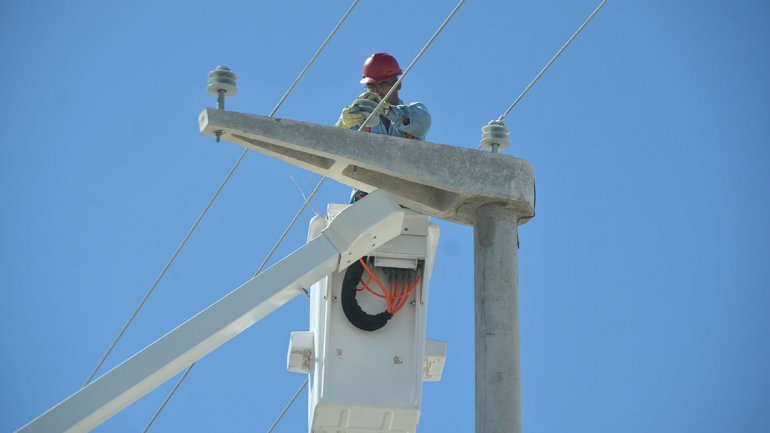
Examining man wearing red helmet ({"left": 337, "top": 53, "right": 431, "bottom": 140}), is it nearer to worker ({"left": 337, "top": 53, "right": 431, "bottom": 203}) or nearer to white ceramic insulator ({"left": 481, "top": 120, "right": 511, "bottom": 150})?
worker ({"left": 337, "top": 53, "right": 431, "bottom": 203})

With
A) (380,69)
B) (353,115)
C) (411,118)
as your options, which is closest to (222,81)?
(353,115)

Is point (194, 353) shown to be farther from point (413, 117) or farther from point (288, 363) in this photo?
point (413, 117)

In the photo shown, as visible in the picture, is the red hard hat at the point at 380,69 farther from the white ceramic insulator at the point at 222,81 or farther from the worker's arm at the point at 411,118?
the white ceramic insulator at the point at 222,81

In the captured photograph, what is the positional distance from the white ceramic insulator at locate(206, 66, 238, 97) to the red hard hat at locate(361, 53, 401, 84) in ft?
8.42

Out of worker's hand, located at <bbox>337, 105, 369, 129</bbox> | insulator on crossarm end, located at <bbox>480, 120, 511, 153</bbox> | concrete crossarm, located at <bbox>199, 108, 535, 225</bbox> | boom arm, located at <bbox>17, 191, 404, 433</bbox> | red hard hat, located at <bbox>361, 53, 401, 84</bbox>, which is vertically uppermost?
red hard hat, located at <bbox>361, 53, 401, 84</bbox>

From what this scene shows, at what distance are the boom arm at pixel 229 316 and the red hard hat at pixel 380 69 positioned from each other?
2.23 meters

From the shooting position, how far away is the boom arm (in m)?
10.2

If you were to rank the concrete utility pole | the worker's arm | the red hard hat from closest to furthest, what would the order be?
the concrete utility pole
the worker's arm
the red hard hat

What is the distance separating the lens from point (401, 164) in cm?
1092

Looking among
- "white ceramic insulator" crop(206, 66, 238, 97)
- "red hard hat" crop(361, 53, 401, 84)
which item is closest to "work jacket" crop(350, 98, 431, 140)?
"red hard hat" crop(361, 53, 401, 84)

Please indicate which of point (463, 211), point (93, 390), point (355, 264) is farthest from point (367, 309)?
point (93, 390)

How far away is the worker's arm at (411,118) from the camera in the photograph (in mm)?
12055

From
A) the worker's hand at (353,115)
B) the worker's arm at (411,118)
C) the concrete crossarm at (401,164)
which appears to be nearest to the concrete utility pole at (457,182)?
the concrete crossarm at (401,164)

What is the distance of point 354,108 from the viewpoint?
39.2 feet
